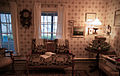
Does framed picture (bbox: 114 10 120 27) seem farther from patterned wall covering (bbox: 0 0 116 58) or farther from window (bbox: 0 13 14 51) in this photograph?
window (bbox: 0 13 14 51)

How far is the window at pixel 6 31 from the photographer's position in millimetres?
4934

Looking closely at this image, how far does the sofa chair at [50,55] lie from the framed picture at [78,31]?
2.56ft

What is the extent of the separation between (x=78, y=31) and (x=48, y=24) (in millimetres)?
1622

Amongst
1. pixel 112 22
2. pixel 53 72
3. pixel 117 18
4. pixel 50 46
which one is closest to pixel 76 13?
pixel 112 22

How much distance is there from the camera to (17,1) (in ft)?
15.8

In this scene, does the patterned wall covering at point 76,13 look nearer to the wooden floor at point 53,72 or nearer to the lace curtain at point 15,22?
the lace curtain at point 15,22

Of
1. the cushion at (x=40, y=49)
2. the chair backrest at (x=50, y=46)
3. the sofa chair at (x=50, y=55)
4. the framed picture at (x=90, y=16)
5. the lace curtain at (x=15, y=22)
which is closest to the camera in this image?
the sofa chair at (x=50, y=55)

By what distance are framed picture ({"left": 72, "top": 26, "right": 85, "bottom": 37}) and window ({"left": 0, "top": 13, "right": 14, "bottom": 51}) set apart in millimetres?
3245

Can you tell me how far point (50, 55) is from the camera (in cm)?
403

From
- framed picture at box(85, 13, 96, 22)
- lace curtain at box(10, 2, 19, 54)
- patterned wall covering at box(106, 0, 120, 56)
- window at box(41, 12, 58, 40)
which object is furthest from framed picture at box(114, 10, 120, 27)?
lace curtain at box(10, 2, 19, 54)

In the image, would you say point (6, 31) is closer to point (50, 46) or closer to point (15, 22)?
point (15, 22)

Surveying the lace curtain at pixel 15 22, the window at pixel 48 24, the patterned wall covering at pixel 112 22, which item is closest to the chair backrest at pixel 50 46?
the window at pixel 48 24

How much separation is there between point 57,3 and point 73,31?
163 centimetres

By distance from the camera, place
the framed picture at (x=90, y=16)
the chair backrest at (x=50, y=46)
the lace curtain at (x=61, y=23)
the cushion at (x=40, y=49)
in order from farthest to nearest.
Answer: the framed picture at (x=90, y=16)
the lace curtain at (x=61, y=23)
the chair backrest at (x=50, y=46)
the cushion at (x=40, y=49)
